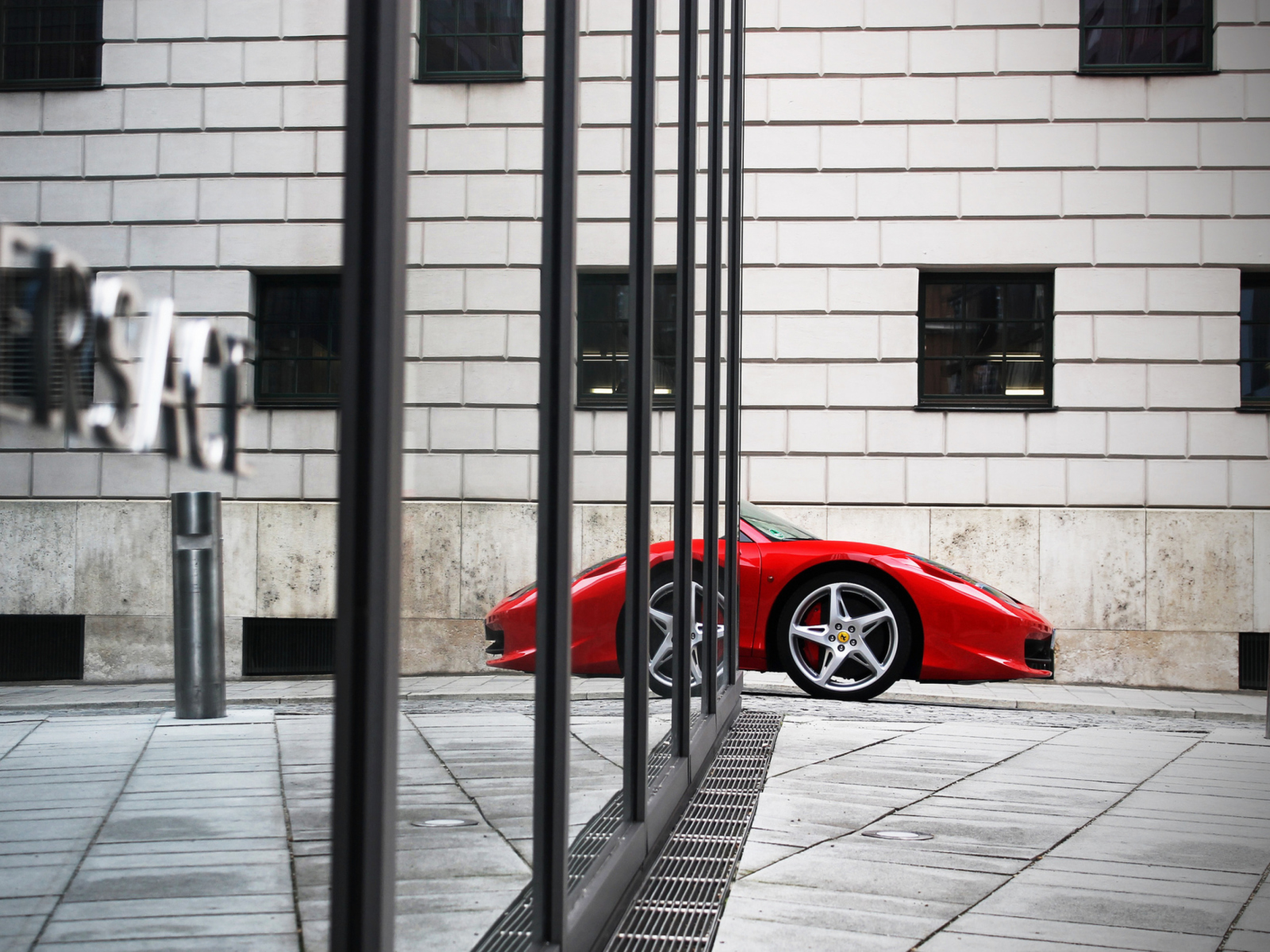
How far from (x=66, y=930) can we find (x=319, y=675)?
1.33 feet

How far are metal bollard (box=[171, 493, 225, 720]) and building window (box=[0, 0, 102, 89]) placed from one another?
28cm

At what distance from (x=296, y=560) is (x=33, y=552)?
0.31m

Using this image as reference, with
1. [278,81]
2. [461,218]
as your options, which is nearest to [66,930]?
[278,81]

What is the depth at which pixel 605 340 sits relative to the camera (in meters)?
2.65

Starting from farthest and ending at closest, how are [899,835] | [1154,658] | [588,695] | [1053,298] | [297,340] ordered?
[1053,298] → [1154,658] → [899,835] → [588,695] → [297,340]

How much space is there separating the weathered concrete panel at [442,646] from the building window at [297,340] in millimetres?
327

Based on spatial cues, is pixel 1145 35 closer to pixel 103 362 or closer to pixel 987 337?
pixel 987 337

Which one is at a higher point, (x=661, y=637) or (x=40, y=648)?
(x=40, y=648)

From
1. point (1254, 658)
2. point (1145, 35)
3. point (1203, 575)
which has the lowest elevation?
point (1254, 658)

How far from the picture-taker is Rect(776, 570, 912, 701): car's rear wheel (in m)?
7.09

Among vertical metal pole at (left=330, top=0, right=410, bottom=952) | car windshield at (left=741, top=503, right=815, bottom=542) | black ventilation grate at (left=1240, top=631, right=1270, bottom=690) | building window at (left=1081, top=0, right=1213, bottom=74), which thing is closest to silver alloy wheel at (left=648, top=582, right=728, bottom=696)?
vertical metal pole at (left=330, top=0, right=410, bottom=952)

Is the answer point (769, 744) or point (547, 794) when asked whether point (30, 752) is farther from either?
point (769, 744)

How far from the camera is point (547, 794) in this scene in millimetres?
2133

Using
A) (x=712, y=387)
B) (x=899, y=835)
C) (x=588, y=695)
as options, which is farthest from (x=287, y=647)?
(x=712, y=387)
